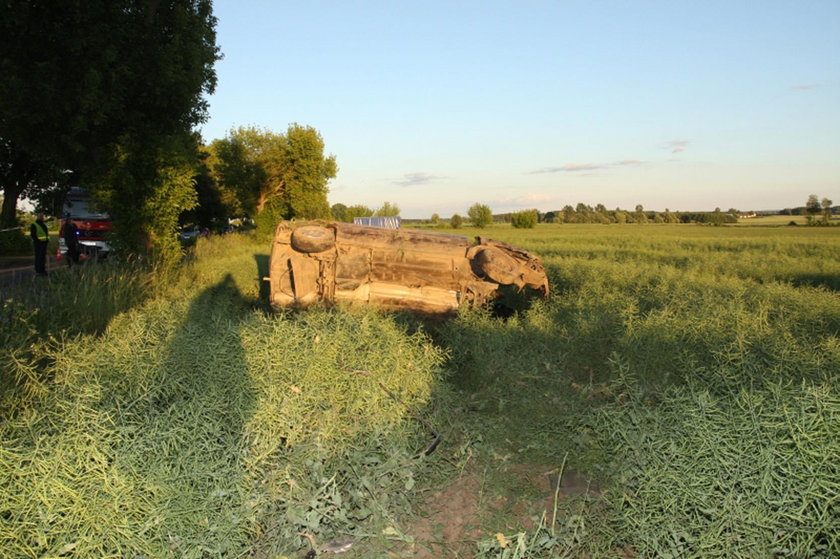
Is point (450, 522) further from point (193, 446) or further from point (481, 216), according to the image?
point (481, 216)

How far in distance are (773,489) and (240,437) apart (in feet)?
9.91

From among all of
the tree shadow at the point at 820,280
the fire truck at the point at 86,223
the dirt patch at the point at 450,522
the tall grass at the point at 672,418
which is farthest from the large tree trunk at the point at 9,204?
the tree shadow at the point at 820,280

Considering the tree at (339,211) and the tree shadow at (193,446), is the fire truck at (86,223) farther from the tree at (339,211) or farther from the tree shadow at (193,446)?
the tree at (339,211)

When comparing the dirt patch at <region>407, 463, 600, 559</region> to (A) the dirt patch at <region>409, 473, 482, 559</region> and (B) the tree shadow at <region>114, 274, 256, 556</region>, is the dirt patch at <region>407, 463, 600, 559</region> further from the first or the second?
Answer: (B) the tree shadow at <region>114, 274, 256, 556</region>

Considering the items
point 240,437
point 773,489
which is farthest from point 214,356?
point 773,489

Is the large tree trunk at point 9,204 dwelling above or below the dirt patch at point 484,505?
above

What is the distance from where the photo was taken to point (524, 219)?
57500 millimetres

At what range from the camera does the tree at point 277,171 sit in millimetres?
45312

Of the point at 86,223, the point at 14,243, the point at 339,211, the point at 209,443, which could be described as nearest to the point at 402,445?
the point at 209,443

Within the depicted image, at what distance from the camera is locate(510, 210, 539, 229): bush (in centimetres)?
5747

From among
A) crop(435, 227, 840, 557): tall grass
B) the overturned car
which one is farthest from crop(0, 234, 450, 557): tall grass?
the overturned car

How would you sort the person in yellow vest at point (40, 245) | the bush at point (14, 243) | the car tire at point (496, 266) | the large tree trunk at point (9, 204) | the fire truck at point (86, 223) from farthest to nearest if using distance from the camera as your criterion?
the large tree trunk at point (9, 204), the bush at point (14, 243), the fire truck at point (86, 223), the person in yellow vest at point (40, 245), the car tire at point (496, 266)

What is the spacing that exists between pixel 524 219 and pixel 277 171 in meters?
25.3

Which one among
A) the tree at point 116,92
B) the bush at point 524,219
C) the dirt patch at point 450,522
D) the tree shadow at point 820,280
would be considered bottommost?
the dirt patch at point 450,522
